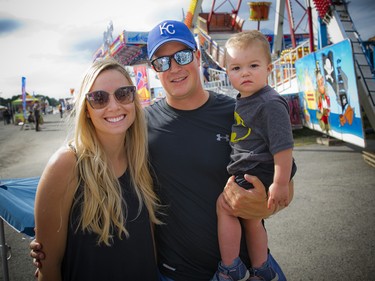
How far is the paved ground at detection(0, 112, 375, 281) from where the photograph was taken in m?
3.27

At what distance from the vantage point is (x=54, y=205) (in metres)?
1.62

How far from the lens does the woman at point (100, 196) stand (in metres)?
1.66

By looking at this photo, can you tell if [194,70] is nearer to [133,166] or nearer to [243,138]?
[243,138]

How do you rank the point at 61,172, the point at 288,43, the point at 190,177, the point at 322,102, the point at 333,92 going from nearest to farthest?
the point at 61,172, the point at 190,177, the point at 333,92, the point at 322,102, the point at 288,43

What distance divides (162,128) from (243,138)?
0.58 metres

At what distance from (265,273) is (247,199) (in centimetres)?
56

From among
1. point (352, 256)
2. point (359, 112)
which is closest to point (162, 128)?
point (352, 256)

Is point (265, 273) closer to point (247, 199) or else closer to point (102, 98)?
point (247, 199)

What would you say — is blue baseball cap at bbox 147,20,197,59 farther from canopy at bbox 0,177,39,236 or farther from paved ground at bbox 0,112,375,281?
paved ground at bbox 0,112,375,281

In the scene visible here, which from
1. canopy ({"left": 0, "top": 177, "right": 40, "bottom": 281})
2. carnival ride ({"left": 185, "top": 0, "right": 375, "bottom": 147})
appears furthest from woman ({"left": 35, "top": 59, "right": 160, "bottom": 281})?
carnival ride ({"left": 185, "top": 0, "right": 375, "bottom": 147})

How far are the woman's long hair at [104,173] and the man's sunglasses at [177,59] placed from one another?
0.26 metres

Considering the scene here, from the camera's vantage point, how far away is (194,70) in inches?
83.0

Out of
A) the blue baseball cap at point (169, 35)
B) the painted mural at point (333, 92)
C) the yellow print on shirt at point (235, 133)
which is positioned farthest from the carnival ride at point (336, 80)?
the yellow print on shirt at point (235, 133)

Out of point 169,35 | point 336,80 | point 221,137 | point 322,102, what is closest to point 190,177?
point 221,137
